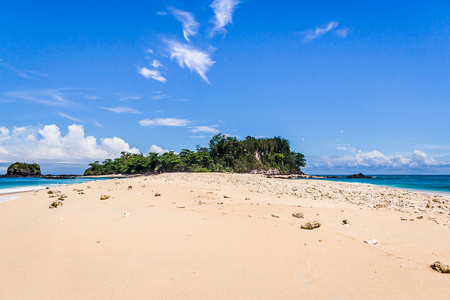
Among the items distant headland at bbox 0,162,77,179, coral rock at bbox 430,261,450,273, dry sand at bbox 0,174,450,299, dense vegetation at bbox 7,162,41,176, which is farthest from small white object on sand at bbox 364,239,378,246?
dense vegetation at bbox 7,162,41,176

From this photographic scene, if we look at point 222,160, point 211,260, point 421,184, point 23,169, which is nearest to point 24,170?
point 23,169

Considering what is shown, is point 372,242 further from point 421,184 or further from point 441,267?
point 421,184

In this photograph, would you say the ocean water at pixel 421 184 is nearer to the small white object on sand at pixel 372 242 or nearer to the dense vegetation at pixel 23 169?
the small white object on sand at pixel 372 242

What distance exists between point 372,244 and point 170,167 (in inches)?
2568

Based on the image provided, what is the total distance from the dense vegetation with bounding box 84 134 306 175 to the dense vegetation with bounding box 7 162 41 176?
1897 cm

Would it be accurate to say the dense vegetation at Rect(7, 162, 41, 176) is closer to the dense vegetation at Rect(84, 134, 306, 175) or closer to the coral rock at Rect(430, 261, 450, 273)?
the dense vegetation at Rect(84, 134, 306, 175)

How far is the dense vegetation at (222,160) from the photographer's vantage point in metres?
65.0

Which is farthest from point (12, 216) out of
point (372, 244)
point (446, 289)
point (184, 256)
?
point (446, 289)

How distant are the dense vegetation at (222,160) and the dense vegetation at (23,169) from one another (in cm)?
1897

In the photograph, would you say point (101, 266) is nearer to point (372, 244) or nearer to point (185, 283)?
point (185, 283)

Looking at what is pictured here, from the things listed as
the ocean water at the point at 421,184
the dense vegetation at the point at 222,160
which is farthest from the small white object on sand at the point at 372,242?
the dense vegetation at the point at 222,160

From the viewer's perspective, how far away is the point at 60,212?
233 inches

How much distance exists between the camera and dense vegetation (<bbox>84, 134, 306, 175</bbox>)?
213 ft

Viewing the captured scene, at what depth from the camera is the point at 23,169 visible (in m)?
89.6
